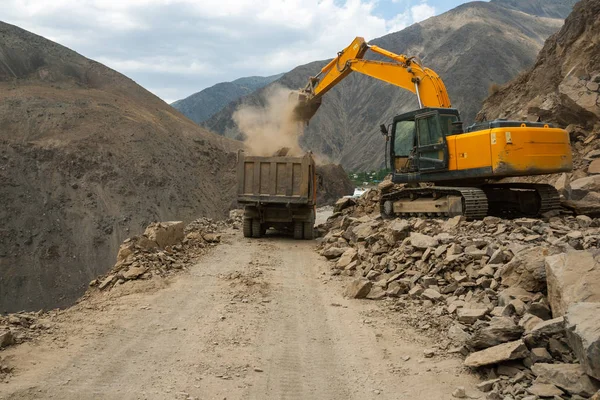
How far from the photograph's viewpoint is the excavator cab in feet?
35.1

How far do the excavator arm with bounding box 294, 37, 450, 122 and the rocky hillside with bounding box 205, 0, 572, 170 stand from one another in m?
46.0

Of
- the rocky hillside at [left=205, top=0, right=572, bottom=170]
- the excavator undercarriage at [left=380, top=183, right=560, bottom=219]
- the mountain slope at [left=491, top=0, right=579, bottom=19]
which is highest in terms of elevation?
the mountain slope at [left=491, top=0, right=579, bottom=19]

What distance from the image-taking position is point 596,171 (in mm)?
13211

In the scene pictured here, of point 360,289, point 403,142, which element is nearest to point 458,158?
point 403,142

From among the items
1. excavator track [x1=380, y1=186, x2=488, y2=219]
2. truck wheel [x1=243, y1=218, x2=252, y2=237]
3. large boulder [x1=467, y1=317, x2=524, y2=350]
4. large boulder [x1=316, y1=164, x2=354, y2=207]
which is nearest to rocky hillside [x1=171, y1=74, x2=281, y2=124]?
large boulder [x1=316, y1=164, x2=354, y2=207]

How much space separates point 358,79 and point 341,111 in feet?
29.7

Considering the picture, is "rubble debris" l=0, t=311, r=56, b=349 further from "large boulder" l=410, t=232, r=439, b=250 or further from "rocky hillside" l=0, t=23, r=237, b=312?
"rocky hillside" l=0, t=23, r=237, b=312

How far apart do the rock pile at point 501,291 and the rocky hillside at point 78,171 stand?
56.2 ft

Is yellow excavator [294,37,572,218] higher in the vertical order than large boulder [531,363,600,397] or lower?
higher

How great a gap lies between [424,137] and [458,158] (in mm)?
995

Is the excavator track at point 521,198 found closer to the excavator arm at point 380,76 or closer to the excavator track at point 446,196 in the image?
the excavator track at point 446,196

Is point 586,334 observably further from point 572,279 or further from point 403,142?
point 403,142

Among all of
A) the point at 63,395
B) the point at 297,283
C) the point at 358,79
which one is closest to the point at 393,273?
the point at 297,283

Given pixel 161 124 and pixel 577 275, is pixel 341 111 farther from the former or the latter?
pixel 577 275
